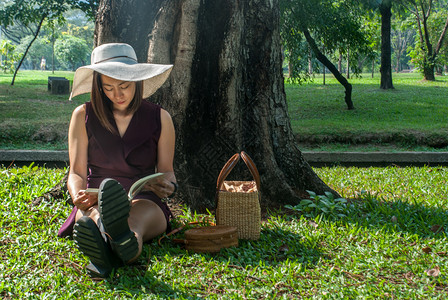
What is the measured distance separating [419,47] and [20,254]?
72.9ft

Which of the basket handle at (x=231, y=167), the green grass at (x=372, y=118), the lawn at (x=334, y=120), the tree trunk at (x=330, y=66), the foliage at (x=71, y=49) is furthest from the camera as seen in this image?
the foliage at (x=71, y=49)

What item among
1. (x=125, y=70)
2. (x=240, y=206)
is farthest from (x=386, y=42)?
(x=125, y=70)

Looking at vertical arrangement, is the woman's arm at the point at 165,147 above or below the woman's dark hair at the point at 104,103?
below

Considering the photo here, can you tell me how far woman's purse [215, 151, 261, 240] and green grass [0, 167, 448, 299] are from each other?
12cm

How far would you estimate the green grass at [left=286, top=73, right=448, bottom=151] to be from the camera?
9.09 metres

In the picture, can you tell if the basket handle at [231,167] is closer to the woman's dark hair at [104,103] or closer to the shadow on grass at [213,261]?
the shadow on grass at [213,261]

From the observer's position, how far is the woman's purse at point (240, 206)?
375 centimetres

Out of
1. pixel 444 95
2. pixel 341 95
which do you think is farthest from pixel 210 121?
pixel 444 95

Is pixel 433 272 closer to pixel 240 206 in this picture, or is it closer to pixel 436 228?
pixel 436 228

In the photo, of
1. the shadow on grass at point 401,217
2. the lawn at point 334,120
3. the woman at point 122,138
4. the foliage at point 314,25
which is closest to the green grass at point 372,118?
the lawn at point 334,120

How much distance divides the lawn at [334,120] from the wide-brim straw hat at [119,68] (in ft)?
15.5

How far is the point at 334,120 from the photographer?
37.0 ft

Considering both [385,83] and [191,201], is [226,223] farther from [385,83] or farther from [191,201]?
[385,83]

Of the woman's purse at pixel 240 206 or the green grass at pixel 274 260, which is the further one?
the woman's purse at pixel 240 206
